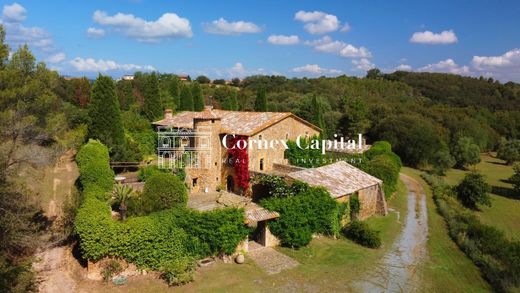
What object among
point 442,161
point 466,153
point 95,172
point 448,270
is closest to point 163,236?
point 95,172

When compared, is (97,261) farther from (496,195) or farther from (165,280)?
(496,195)

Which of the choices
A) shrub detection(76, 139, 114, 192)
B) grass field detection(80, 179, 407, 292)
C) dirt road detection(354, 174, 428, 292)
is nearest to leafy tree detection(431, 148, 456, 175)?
dirt road detection(354, 174, 428, 292)

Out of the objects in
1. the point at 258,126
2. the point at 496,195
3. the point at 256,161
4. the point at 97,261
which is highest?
the point at 258,126

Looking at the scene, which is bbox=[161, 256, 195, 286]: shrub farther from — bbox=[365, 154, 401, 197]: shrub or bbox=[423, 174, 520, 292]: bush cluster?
bbox=[365, 154, 401, 197]: shrub

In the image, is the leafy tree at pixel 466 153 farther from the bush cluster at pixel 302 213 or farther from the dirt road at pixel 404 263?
the bush cluster at pixel 302 213

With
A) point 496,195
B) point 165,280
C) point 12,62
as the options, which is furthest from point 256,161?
point 496,195

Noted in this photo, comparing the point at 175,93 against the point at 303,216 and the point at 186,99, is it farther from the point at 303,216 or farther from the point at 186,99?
the point at 303,216
